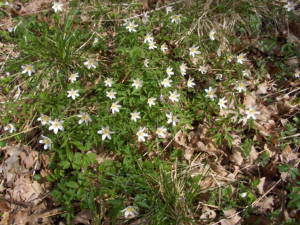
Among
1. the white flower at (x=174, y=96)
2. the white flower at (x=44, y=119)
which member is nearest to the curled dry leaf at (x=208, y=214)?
the white flower at (x=174, y=96)

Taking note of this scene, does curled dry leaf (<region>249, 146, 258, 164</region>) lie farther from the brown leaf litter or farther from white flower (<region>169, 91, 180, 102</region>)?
the brown leaf litter

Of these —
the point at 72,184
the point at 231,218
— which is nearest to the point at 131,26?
the point at 72,184

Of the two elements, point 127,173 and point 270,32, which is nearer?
point 127,173

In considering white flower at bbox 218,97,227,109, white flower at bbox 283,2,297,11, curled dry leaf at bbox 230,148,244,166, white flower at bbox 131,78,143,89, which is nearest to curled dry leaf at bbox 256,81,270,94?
white flower at bbox 218,97,227,109

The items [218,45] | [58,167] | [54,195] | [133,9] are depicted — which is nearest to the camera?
[54,195]

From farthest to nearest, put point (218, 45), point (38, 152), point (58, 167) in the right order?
1. point (218, 45)
2. point (38, 152)
3. point (58, 167)

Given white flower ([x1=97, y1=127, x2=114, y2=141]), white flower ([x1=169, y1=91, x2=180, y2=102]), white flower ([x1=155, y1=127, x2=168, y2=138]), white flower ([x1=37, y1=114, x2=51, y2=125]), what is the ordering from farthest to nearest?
white flower ([x1=169, y1=91, x2=180, y2=102]) → white flower ([x1=155, y1=127, x2=168, y2=138]) → white flower ([x1=37, y1=114, x2=51, y2=125]) → white flower ([x1=97, y1=127, x2=114, y2=141])

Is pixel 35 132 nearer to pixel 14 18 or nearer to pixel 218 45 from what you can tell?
pixel 14 18

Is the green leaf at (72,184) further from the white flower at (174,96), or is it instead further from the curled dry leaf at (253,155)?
the curled dry leaf at (253,155)

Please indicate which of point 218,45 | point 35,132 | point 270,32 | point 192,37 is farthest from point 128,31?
point 270,32
